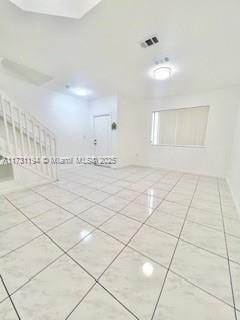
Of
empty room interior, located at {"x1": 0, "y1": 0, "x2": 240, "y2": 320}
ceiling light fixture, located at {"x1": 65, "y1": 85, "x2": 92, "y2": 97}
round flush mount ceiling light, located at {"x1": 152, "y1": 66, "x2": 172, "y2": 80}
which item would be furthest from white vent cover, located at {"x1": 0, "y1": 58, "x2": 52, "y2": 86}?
round flush mount ceiling light, located at {"x1": 152, "y1": 66, "x2": 172, "y2": 80}

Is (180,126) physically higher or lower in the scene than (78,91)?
lower

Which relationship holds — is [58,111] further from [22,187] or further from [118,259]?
[118,259]

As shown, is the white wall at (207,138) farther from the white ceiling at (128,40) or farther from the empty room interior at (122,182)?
the white ceiling at (128,40)

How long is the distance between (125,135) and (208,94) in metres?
2.81

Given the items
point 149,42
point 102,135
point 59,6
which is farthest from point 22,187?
point 149,42

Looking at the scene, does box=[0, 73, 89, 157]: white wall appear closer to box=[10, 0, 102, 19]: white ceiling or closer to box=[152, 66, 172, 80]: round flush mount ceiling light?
box=[10, 0, 102, 19]: white ceiling

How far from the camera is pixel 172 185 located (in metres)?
3.34

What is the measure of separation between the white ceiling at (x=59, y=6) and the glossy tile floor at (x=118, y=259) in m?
2.53

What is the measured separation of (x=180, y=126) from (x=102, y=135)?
2811mm

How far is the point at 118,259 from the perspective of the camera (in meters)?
1.31

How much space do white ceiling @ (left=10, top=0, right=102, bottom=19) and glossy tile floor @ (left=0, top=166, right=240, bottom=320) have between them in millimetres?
2532

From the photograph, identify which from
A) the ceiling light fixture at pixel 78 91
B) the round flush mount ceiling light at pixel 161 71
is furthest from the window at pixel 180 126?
the ceiling light fixture at pixel 78 91

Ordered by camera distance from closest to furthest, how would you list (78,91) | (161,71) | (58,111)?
(161,71)
(78,91)
(58,111)

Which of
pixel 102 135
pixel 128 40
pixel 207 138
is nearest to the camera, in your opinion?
pixel 128 40
